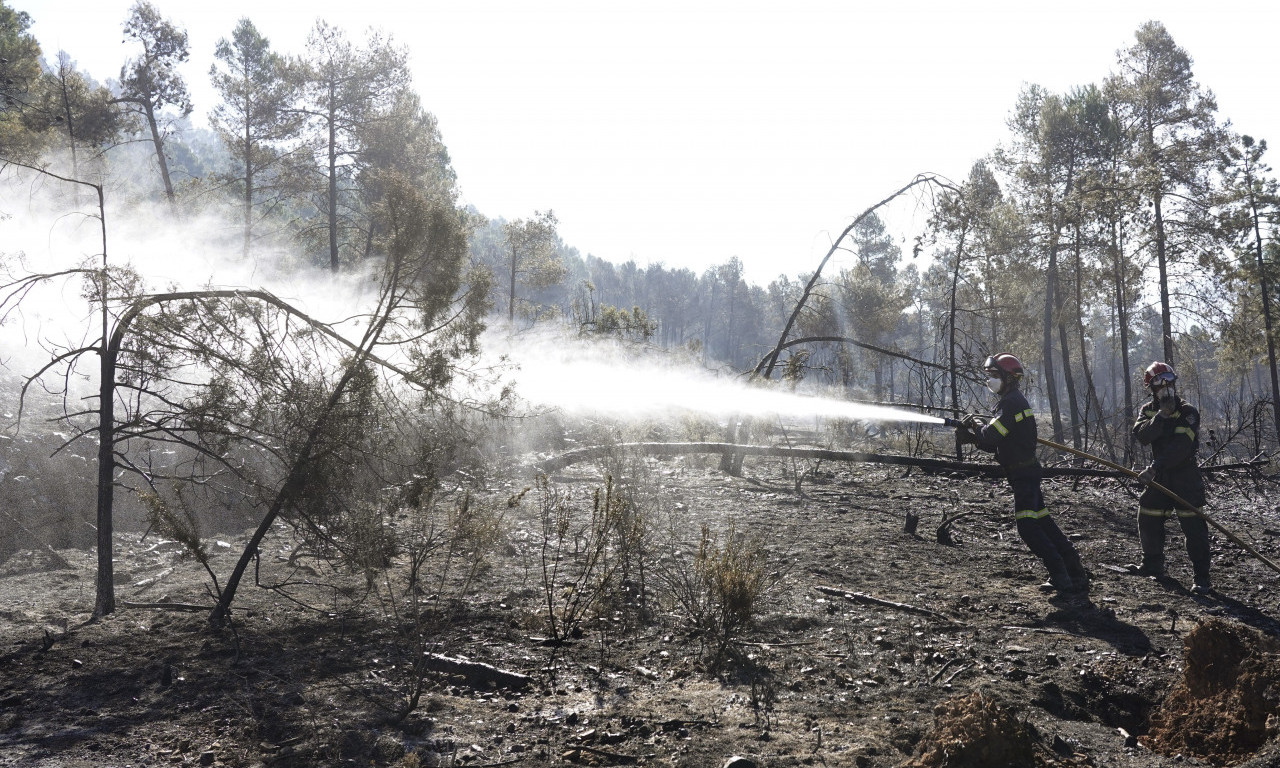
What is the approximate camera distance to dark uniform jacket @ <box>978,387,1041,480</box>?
22.5 ft

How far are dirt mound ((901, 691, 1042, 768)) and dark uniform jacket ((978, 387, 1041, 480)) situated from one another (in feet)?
12.8

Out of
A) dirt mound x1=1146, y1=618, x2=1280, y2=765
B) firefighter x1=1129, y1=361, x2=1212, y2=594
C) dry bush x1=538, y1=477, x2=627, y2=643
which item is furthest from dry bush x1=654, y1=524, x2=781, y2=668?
firefighter x1=1129, y1=361, x2=1212, y2=594

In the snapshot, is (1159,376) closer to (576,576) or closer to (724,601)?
(724,601)

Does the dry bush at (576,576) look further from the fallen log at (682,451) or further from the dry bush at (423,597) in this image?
the fallen log at (682,451)

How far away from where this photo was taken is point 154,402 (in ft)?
40.5

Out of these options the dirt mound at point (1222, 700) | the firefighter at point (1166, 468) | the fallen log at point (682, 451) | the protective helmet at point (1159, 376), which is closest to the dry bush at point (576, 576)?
the dirt mound at point (1222, 700)

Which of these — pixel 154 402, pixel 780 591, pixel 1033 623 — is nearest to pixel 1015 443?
pixel 1033 623

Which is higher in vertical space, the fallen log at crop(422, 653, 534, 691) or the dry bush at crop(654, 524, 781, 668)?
the dry bush at crop(654, 524, 781, 668)

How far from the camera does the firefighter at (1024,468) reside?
651 cm

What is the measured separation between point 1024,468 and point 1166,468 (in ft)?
4.58

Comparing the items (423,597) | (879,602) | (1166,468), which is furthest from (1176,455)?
(423,597)

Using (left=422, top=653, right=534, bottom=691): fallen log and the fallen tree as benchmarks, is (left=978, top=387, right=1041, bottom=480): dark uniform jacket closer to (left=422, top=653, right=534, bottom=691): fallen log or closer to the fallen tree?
the fallen tree

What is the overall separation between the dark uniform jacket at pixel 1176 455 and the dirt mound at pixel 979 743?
4.75 metres

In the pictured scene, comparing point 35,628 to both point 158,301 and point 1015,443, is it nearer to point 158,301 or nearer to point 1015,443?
point 158,301
